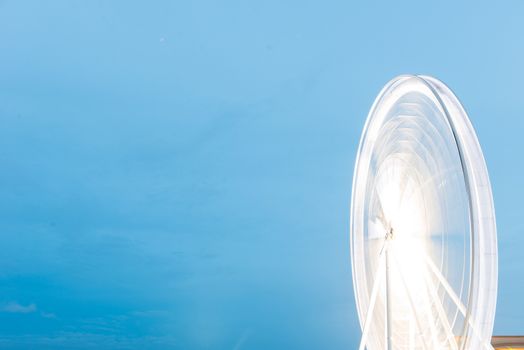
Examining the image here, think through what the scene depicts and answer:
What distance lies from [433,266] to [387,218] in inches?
92.0

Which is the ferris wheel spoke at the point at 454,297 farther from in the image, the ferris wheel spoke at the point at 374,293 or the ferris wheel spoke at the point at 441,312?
the ferris wheel spoke at the point at 374,293

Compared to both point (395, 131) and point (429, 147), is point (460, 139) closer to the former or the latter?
point (429, 147)

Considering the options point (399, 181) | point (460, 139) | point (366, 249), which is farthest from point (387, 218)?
point (460, 139)

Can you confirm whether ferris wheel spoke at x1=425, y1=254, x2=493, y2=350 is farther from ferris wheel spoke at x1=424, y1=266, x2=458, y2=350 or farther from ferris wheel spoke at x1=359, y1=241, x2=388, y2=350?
ferris wheel spoke at x1=359, y1=241, x2=388, y2=350

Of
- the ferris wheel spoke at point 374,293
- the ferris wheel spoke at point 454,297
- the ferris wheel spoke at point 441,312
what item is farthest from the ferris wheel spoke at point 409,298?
the ferris wheel spoke at point 454,297

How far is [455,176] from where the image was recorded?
10.3 m

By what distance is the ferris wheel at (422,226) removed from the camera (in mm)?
9508

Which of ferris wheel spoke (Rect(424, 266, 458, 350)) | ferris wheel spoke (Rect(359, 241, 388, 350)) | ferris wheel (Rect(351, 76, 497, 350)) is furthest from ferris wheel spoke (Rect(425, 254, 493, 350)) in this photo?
ferris wheel spoke (Rect(359, 241, 388, 350))

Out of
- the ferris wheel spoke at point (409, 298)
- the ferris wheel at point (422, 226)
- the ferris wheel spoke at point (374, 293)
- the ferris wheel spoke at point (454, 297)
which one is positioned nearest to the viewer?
the ferris wheel spoke at point (454, 297)

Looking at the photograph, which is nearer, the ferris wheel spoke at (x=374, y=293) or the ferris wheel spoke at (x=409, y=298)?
the ferris wheel spoke at (x=409, y=298)

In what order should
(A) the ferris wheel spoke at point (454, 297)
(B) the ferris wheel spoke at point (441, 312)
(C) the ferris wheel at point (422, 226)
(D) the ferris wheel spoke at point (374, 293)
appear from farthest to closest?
(D) the ferris wheel spoke at point (374, 293) → (B) the ferris wheel spoke at point (441, 312) → (C) the ferris wheel at point (422, 226) → (A) the ferris wheel spoke at point (454, 297)

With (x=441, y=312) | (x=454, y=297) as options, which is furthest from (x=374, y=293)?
(x=454, y=297)

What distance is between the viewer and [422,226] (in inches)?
490

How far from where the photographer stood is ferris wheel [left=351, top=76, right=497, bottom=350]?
951 cm
